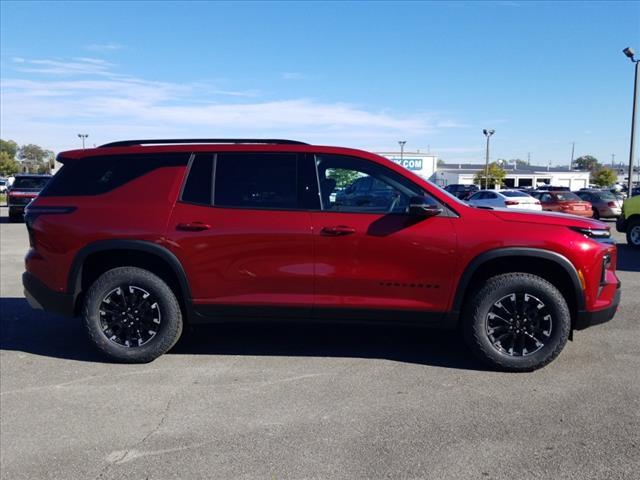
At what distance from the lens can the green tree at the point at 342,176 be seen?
4.89 m

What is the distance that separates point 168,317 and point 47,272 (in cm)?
118

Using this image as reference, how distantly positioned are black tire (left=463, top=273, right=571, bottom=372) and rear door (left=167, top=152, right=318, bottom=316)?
142cm

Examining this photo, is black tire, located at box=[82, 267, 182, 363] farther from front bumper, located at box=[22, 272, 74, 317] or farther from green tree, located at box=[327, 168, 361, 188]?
green tree, located at box=[327, 168, 361, 188]

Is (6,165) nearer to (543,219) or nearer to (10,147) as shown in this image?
(10,147)

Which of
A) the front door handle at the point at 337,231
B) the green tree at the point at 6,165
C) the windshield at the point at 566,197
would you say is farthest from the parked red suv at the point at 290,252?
the green tree at the point at 6,165

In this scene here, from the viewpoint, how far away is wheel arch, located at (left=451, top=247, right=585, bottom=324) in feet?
14.9

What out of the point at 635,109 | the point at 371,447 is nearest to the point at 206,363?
the point at 371,447

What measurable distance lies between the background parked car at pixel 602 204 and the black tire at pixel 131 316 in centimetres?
2390

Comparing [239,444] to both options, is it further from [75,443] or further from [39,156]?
[39,156]

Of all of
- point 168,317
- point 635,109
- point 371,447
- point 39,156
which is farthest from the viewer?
point 39,156

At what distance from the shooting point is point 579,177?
9506 centimetres

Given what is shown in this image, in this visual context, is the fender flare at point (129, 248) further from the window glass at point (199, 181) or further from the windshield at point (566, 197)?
the windshield at point (566, 197)

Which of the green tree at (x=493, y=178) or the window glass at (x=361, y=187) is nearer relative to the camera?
the window glass at (x=361, y=187)

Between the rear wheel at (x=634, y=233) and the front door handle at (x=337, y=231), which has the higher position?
the front door handle at (x=337, y=231)
